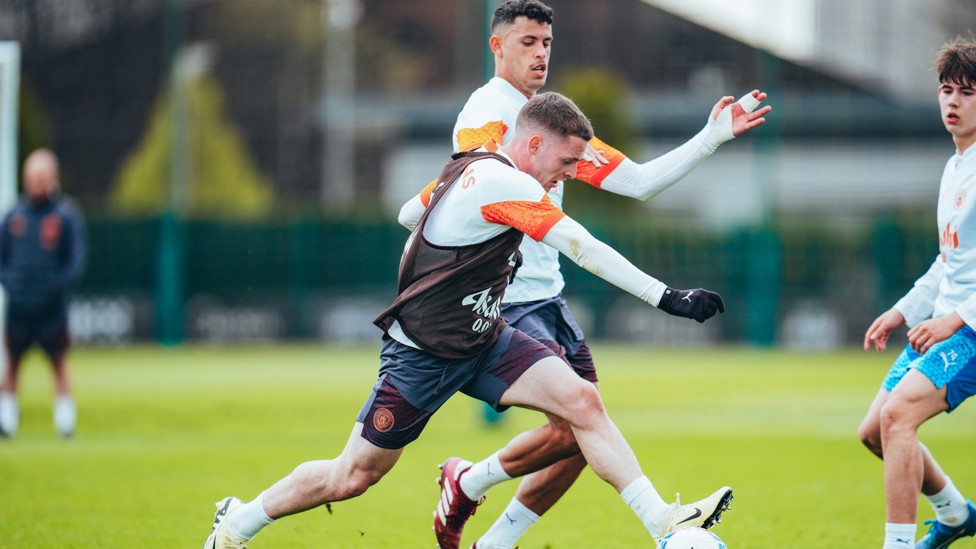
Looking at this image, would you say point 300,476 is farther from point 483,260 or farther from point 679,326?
point 679,326

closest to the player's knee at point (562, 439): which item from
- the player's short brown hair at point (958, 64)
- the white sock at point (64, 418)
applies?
the player's short brown hair at point (958, 64)

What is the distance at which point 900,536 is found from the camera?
599cm

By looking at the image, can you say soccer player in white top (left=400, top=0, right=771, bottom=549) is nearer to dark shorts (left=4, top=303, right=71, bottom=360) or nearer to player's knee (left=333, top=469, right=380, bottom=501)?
player's knee (left=333, top=469, right=380, bottom=501)

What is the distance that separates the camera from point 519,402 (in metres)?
5.92

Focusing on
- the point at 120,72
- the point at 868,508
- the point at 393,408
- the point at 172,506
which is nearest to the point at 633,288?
the point at 393,408

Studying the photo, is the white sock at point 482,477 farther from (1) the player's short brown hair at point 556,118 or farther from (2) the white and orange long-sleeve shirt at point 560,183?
(1) the player's short brown hair at point 556,118

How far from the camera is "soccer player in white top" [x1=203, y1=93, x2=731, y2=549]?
5.72 meters

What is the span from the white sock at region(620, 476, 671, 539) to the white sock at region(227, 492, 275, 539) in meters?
1.70

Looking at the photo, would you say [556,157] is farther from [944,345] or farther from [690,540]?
[944,345]

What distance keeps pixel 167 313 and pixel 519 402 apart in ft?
79.7

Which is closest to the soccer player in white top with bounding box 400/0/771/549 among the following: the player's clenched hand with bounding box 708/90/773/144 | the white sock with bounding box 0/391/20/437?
the player's clenched hand with bounding box 708/90/773/144

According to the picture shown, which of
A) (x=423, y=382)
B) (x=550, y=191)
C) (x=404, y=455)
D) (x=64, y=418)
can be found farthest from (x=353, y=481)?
(x=64, y=418)

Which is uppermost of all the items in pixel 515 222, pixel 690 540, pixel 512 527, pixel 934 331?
pixel 515 222

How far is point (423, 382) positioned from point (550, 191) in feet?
4.47
